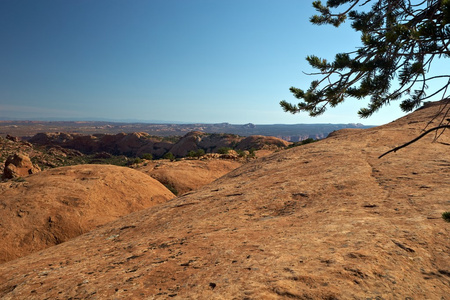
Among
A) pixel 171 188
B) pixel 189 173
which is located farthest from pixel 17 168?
pixel 189 173

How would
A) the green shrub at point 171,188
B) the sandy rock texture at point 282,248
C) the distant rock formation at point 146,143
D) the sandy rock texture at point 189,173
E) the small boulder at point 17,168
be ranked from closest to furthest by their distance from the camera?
the sandy rock texture at point 282,248, the green shrub at point 171,188, the small boulder at point 17,168, the sandy rock texture at point 189,173, the distant rock formation at point 146,143

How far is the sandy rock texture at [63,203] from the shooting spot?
8.84 metres

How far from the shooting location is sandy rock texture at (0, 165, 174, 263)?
8836 millimetres

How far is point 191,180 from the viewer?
19.8 meters

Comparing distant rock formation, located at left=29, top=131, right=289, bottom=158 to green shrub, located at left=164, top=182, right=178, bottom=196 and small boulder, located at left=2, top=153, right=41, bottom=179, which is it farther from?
small boulder, located at left=2, top=153, right=41, bottom=179

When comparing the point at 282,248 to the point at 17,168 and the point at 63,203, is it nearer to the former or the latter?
the point at 63,203

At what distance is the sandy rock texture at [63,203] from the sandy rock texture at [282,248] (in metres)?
3.65

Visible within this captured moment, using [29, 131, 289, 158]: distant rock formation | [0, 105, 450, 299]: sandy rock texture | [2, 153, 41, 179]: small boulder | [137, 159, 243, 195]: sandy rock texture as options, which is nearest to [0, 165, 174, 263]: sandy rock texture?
[0, 105, 450, 299]: sandy rock texture

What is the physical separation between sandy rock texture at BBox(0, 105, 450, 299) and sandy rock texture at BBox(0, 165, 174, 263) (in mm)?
3649

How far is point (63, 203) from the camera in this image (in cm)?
1039

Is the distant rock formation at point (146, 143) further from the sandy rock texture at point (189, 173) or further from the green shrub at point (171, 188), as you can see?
the green shrub at point (171, 188)

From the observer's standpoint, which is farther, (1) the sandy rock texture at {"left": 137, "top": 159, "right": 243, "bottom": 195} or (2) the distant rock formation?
(2) the distant rock formation

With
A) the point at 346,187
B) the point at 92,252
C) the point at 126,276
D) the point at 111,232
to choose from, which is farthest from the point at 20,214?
the point at 346,187

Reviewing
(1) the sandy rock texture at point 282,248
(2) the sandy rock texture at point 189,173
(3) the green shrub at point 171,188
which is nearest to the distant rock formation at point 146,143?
(2) the sandy rock texture at point 189,173
